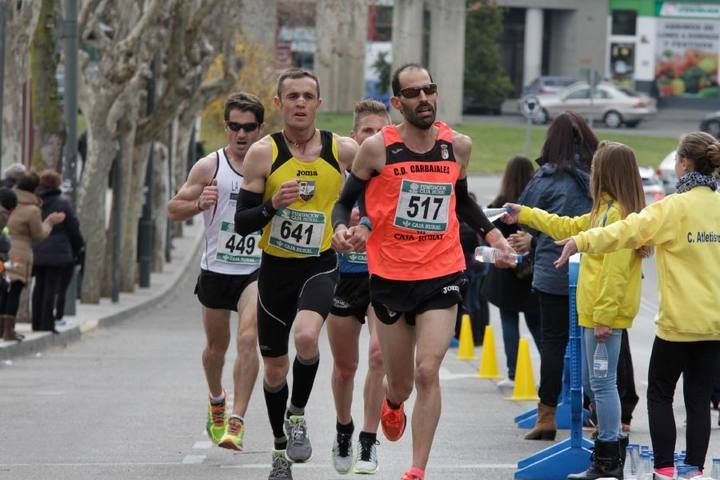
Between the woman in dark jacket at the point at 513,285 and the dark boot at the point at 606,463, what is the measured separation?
368cm

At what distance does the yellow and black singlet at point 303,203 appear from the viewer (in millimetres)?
9195

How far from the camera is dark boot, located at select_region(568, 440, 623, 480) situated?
938cm

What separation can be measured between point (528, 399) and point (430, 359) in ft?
19.2

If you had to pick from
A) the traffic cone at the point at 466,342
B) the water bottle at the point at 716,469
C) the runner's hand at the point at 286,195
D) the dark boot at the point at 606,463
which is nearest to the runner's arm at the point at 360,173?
the runner's hand at the point at 286,195

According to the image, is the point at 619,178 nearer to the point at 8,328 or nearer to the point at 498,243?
the point at 498,243

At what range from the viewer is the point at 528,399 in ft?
47.6

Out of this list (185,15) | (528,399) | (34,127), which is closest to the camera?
(528,399)

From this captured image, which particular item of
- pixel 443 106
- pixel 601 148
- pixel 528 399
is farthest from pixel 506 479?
pixel 443 106

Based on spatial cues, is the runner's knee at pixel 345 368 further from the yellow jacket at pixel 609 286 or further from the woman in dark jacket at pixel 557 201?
the woman in dark jacket at pixel 557 201

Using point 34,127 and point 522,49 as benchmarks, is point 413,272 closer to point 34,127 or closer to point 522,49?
point 34,127

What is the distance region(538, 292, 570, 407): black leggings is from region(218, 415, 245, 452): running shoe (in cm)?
233

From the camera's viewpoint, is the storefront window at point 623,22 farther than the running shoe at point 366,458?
Yes

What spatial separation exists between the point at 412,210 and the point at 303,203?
649 mm

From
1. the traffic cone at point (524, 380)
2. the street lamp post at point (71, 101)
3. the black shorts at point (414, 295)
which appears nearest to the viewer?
the black shorts at point (414, 295)
